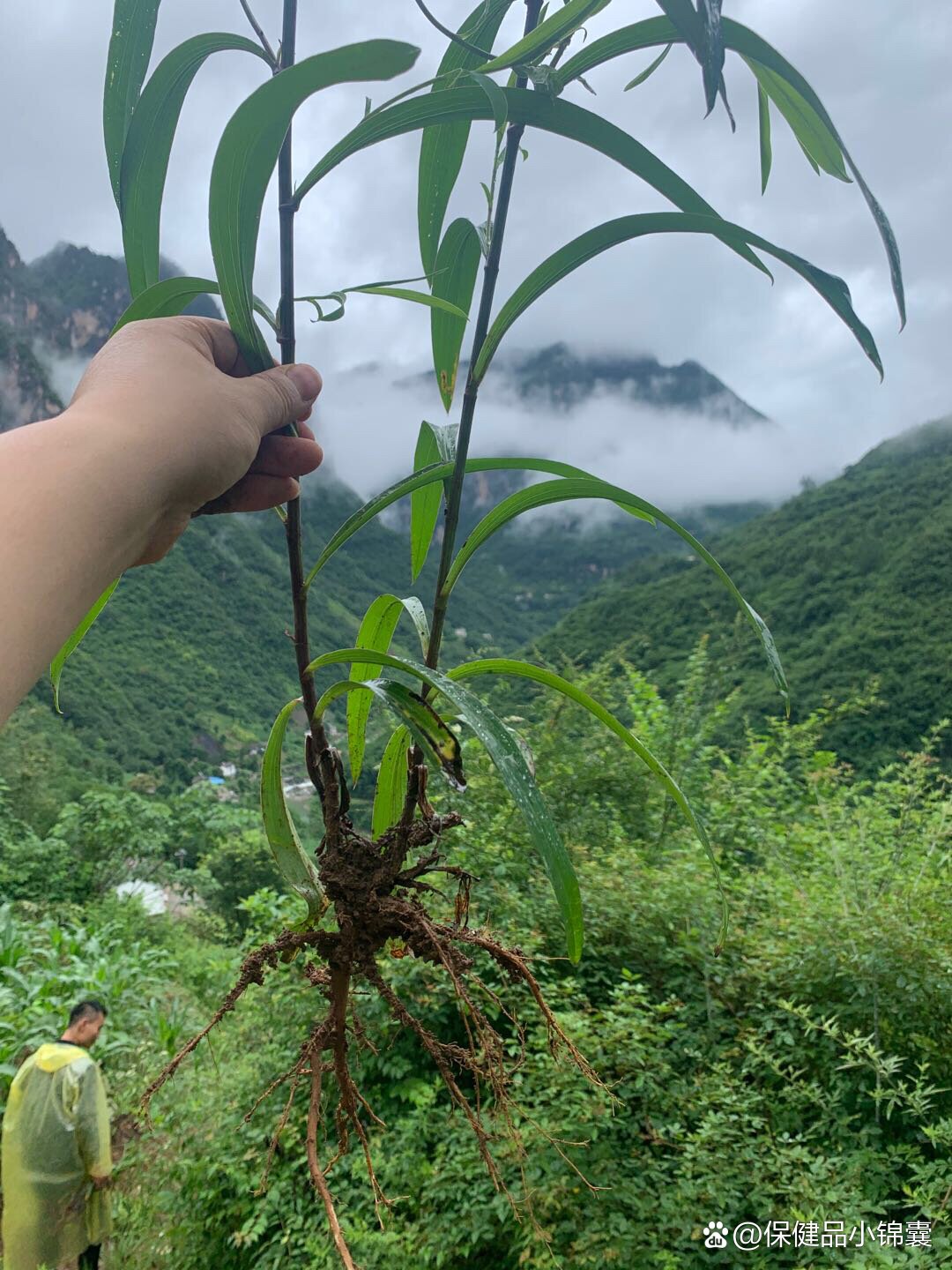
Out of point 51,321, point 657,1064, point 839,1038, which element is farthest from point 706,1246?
point 51,321

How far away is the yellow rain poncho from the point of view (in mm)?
2381

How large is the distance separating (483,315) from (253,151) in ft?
0.57

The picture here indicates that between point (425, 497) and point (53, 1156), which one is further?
point (53, 1156)

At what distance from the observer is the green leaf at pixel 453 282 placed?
593mm

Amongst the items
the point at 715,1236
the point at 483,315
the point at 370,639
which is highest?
the point at 483,315

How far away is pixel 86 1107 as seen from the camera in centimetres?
240

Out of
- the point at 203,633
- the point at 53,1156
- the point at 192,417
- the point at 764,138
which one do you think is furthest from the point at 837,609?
the point at 203,633

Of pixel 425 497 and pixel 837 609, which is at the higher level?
pixel 425 497

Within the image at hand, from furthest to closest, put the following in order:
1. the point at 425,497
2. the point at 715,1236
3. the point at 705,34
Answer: the point at 715,1236 → the point at 425,497 → the point at 705,34

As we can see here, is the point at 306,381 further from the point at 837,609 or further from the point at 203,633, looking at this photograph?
the point at 203,633

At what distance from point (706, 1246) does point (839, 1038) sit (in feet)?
2.08

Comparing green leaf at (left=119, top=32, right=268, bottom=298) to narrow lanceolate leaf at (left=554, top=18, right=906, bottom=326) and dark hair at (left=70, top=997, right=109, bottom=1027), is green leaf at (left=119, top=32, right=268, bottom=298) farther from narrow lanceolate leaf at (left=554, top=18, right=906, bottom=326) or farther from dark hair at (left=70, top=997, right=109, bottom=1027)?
dark hair at (left=70, top=997, right=109, bottom=1027)

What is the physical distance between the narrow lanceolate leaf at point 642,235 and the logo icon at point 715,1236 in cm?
180

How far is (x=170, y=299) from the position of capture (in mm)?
549
